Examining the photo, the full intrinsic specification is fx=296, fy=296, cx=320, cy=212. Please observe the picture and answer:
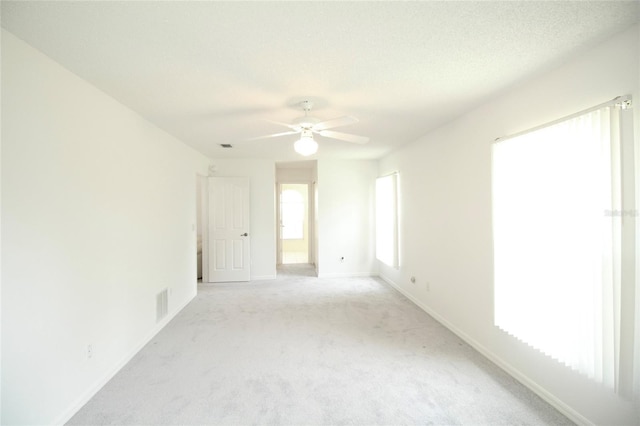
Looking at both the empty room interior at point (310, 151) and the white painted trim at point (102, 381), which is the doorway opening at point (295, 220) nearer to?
the empty room interior at point (310, 151)

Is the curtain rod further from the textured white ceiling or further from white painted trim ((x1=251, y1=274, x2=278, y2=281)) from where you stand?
white painted trim ((x1=251, y1=274, x2=278, y2=281))

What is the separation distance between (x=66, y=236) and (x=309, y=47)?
201 cm

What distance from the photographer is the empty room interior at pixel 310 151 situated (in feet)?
5.17

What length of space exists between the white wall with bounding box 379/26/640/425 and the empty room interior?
0.06 feet

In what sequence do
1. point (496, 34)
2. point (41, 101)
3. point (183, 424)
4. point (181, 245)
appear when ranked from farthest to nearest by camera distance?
point (181, 245)
point (183, 424)
point (41, 101)
point (496, 34)

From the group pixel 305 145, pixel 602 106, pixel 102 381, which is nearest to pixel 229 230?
pixel 102 381

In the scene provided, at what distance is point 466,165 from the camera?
3062mm

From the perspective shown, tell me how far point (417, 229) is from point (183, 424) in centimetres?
349

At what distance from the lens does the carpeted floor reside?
6.54ft

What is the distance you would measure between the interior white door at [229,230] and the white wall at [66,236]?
7.66 feet

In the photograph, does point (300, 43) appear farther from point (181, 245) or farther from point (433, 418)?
point (181, 245)

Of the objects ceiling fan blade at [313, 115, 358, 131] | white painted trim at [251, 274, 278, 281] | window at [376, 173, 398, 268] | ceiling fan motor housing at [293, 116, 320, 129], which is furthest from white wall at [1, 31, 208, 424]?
window at [376, 173, 398, 268]

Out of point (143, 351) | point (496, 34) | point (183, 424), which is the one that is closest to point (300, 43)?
point (496, 34)

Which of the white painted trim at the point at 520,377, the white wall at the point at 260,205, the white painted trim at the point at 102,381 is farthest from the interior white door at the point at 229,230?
the white painted trim at the point at 520,377
